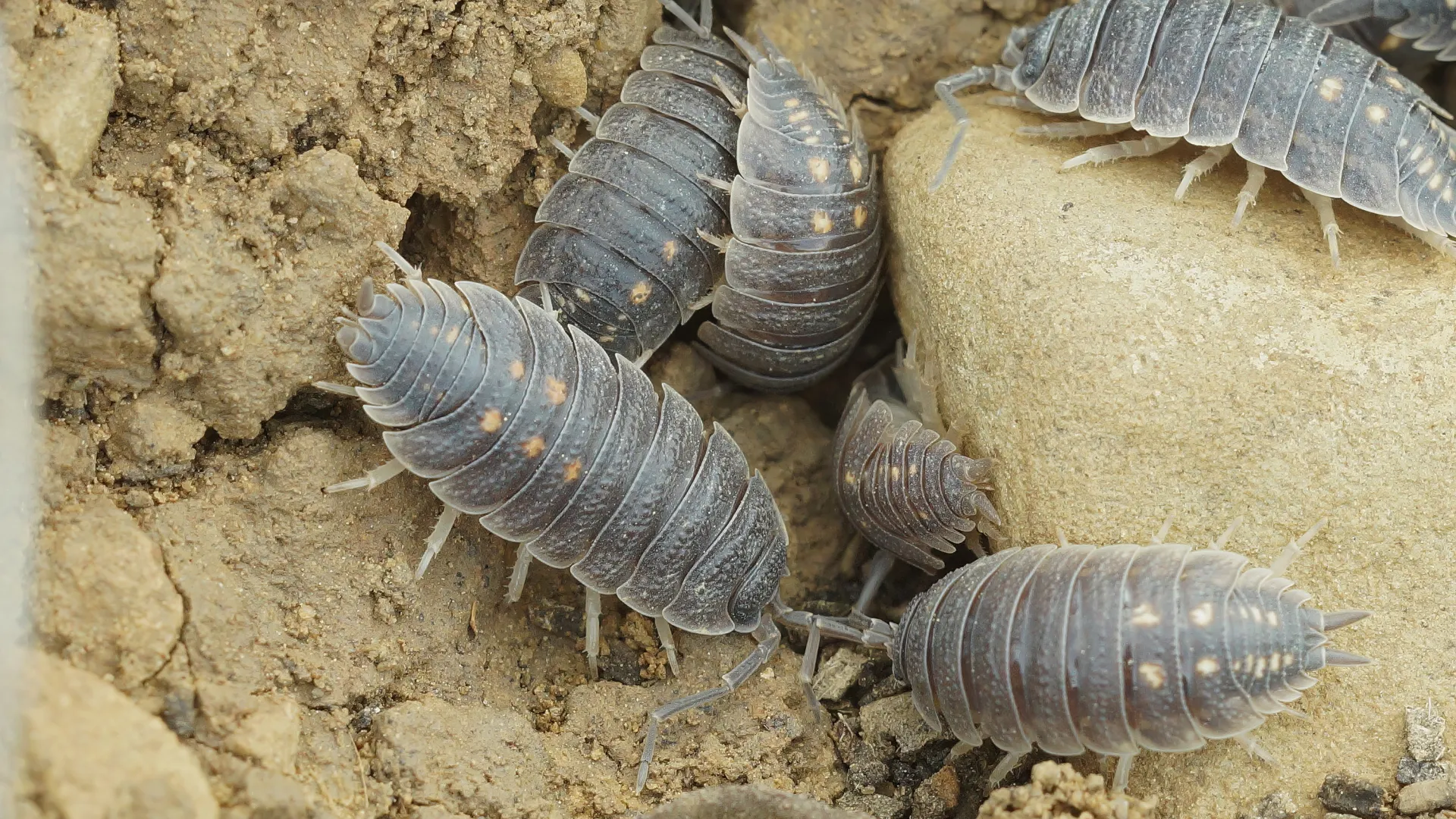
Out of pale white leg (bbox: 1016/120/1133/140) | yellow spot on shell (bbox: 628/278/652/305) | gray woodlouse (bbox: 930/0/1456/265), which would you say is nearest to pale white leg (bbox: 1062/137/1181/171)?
gray woodlouse (bbox: 930/0/1456/265)

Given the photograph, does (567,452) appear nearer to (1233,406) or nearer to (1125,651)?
(1125,651)

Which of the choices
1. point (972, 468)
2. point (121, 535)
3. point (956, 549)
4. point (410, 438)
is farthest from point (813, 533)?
point (121, 535)

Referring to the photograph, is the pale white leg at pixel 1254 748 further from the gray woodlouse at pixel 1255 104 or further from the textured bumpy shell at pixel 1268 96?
the textured bumpy shell at pixel 1268 96

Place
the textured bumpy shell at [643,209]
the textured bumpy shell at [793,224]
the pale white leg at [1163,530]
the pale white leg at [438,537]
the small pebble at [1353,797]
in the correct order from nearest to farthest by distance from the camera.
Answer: the small pebble at [1353,797], the pale white leg at [1163,530], the pale white leg at [438,537], the textured bumpy shell at [643,209], the textured bumpy shell at [793,224]

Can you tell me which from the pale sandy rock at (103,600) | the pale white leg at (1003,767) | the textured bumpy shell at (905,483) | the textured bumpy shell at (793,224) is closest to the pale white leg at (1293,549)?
the textured bumpy shell at (905,483)

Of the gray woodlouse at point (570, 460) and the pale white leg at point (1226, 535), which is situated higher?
the pale white leg at point (1226, 535)

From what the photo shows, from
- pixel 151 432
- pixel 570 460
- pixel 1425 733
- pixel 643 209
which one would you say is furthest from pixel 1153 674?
pixel 151 432
